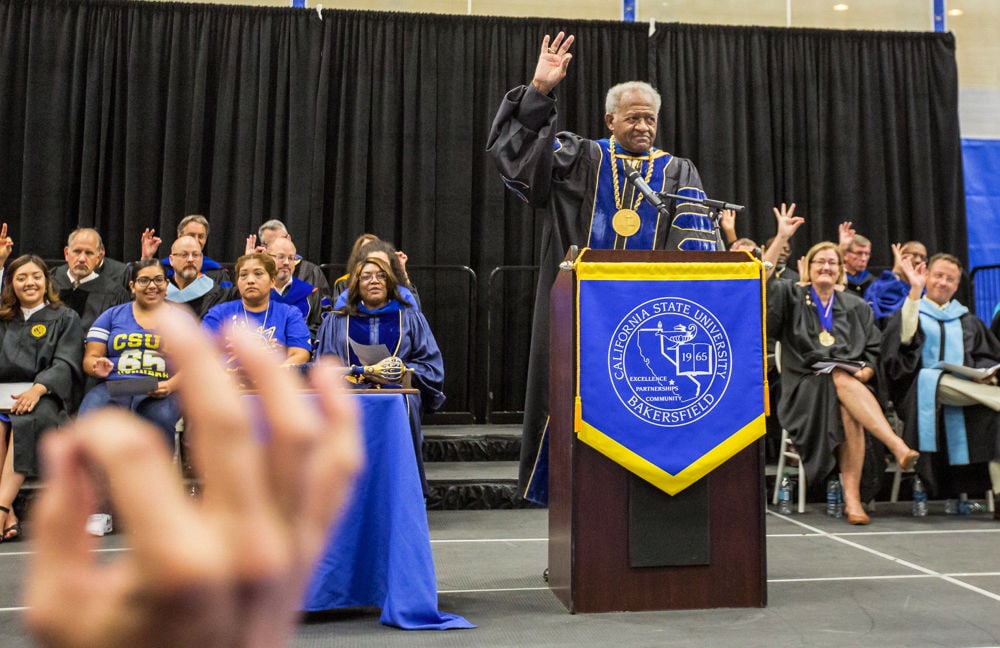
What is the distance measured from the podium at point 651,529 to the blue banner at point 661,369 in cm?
5

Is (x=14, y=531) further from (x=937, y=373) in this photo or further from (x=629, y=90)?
(x=937, y=373)

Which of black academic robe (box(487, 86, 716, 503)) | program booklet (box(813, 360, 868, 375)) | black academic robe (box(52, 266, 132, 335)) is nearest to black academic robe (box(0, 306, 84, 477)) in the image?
black academic robe (box(52, 266, 132, 335))

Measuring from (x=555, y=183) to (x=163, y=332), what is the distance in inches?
119

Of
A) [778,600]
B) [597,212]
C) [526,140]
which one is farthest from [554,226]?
[778,600]

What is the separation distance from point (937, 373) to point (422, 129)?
4.37 m

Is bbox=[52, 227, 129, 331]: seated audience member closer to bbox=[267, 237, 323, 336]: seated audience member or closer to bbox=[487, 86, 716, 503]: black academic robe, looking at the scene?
bbox=[267, 237, 323, 336]: seated audience member

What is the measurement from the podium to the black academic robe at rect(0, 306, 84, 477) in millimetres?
2931

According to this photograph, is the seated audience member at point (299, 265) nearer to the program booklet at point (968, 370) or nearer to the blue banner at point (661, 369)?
the blue banner at point (661, 369)

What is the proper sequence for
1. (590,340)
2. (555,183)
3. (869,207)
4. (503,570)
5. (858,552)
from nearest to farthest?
1. (590,340)
2. (555,183)
3. (503,570)
4. (858,552)
5. (869,207)

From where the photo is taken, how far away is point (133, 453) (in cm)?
35

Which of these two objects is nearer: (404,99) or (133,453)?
(133,453)

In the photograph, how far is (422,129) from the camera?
7.66m

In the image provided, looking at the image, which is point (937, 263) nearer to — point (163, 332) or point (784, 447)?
point (784, 447)

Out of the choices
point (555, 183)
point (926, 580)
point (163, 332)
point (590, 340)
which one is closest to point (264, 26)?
point (555, 183)
